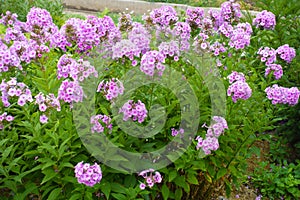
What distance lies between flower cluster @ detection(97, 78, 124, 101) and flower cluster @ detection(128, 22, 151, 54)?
464 millimetres

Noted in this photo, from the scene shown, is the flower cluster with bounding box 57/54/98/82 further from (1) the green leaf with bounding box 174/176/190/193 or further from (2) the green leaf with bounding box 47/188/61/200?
(1) the green leaf with bounding box 174/176/190/193

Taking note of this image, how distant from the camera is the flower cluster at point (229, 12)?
3473 mm

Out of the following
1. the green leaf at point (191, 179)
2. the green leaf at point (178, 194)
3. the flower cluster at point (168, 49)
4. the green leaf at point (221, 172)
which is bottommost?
the green leaf at point (178, 194)

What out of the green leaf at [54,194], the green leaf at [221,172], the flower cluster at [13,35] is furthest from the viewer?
the flower cluster at [13,35]

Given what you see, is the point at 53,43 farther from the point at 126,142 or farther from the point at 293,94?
the point at 293,94

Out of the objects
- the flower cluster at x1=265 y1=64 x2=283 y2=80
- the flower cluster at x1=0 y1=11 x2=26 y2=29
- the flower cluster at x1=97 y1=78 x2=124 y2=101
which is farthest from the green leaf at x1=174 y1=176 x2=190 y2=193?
the flower cluster at x1=0 y1=11 x2=26 y2=29

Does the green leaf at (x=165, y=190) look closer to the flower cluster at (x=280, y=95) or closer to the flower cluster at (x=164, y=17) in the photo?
the flower cluster at (x=280, y=95)

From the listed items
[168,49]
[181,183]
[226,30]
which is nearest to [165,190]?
[181,183]

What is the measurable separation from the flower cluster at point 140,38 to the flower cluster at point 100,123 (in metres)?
0.62

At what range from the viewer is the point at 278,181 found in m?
3.90

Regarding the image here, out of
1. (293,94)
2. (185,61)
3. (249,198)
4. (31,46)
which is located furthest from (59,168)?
(249,198)

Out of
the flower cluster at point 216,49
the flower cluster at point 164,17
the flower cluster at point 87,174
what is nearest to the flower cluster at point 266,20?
the flower cluster at point 216,49

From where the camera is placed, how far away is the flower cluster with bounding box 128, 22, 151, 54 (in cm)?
289

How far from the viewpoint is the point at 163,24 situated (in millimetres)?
3217
